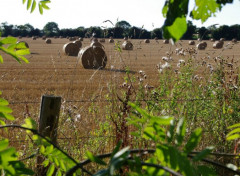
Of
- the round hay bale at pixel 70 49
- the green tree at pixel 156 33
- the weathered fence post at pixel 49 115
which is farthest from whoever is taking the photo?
the round hay bale at pixel 70 49

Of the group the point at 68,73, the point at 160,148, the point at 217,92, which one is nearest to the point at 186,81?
the point at 217,92

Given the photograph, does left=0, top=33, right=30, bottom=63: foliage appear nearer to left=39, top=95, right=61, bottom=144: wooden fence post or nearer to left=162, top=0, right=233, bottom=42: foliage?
left=162, top=0, right=233, bottom=42: foliage

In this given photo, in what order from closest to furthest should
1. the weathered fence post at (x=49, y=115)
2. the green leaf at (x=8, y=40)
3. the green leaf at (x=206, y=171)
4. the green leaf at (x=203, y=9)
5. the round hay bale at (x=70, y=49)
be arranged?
the green leaf at (x=206, y=171)
the green leaf at (x=203, y=9)
the green leaf at (x=8, y=40)
the weathered fence post at (x=49, y=115)
the round hay bale at (x=70, y=49)

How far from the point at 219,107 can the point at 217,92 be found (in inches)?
6.1

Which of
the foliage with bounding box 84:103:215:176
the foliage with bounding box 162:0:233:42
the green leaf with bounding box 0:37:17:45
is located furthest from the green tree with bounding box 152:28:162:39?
the green leaf with bounding box 0:37:17:45

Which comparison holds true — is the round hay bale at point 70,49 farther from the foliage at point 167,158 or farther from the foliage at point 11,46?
the foliage at point 167,158

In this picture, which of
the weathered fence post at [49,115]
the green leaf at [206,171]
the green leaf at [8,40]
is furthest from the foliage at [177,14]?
the weathered fence post at [49,115]

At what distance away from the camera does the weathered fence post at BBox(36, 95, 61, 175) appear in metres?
2.76

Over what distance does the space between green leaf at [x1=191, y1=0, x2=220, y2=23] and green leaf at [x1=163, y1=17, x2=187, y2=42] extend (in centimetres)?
20

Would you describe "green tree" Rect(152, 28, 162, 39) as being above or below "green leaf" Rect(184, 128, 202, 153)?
above

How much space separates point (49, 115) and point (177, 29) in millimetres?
2327

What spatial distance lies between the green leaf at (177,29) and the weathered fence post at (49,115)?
7.26 feet

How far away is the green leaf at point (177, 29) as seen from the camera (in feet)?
1.95

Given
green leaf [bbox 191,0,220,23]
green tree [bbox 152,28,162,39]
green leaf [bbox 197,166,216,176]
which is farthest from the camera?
green tree [bbox 152,28,162,39]
